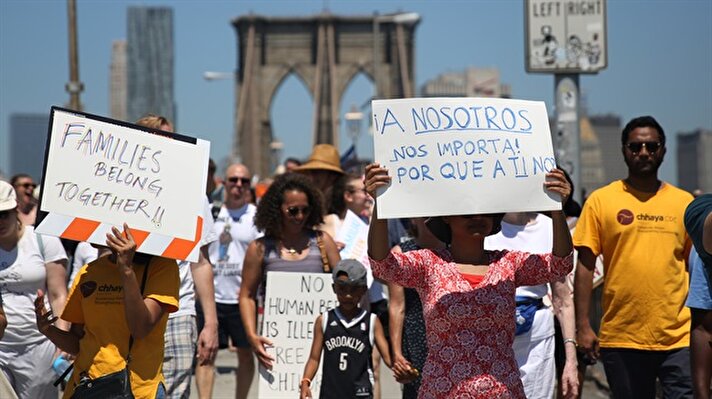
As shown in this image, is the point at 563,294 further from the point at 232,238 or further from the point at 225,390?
the point at 225,390

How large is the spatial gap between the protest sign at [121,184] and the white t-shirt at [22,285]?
175cm

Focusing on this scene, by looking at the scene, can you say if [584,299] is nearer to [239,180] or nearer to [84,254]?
[84,254]

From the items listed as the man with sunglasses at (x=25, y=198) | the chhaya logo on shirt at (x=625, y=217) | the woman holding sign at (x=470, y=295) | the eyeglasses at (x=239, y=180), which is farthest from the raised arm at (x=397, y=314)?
the man with sunglasses at (x=25, y=198)

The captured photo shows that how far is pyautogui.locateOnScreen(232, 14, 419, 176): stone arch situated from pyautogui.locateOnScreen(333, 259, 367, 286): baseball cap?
85975mm

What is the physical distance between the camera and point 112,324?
5.27m

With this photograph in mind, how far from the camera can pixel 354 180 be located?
1057 centimetres

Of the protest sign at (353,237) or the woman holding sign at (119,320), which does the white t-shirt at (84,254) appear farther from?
the woman holding sign at (119,320)

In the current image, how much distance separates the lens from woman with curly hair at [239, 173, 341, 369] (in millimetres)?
7777

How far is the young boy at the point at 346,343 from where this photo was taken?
23.0 ft

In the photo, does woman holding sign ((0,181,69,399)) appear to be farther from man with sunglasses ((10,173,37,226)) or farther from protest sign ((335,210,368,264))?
man with sunglasses ((10,173,37,226))

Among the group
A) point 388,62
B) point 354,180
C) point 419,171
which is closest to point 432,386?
point 419,171

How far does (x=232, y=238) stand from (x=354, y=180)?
A: 114cm

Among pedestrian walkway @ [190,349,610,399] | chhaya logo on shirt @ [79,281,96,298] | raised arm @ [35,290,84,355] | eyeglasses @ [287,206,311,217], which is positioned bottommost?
pedestrian walkway @ [190,349,610,399]

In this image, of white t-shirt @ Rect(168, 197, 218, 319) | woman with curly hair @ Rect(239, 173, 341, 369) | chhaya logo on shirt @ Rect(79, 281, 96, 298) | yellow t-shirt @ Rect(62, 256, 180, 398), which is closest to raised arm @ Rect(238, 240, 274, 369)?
woman with curly hair @ Rect(239, 173, 341, 369)
